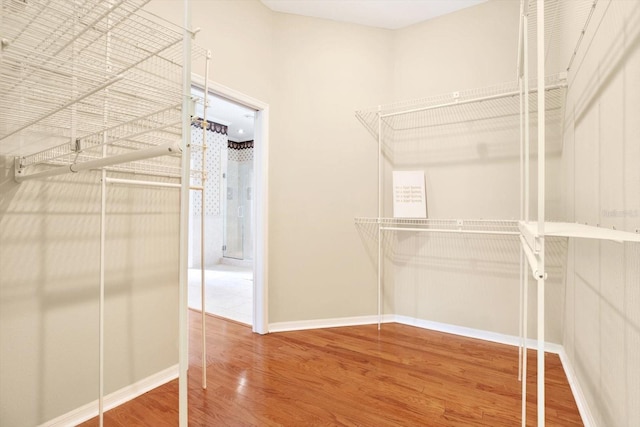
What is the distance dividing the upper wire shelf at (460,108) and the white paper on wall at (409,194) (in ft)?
1.53

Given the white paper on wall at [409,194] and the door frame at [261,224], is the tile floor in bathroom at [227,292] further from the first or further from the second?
the white paper on wall at [409,194]

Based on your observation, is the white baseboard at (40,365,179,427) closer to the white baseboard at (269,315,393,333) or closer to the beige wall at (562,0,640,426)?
the white baseboard at (269,315,393,333)

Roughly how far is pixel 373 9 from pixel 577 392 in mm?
3111

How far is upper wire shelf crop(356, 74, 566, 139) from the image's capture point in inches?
86.7

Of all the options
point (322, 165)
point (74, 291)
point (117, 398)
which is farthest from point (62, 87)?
point (322, 165)

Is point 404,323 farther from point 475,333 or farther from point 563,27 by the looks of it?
point 563,27

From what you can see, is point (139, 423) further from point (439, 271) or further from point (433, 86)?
point (433, 86)

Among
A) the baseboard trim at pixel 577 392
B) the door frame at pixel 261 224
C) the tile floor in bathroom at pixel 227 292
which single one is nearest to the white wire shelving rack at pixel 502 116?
the baseboard trim at pixel 577 392

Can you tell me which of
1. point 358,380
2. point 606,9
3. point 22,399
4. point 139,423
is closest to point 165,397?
point 139,423

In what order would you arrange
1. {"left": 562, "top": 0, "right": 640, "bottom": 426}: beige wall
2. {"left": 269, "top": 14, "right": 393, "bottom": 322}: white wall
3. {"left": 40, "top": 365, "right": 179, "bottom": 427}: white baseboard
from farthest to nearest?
{"left": 269, "top": 14, "right": 393, "bottom": 322}: white wall < {"left": 40, "top": 365, "right": 179, "bottom": 427}: white baseboard < {"left": 562, "top": 0, "right": 640, "bottom": 426}: beige wall

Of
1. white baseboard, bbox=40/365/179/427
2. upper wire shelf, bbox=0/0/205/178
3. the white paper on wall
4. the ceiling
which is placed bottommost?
white baseboard, bbox=40/365/179/427

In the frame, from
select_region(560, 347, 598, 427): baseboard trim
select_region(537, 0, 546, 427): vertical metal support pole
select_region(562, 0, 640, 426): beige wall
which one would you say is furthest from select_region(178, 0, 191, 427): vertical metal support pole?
select_region(560, 347, 598, 427): baseboard trim

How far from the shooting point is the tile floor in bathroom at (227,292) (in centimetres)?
320

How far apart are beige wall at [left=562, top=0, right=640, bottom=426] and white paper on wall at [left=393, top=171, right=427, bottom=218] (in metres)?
1.12
